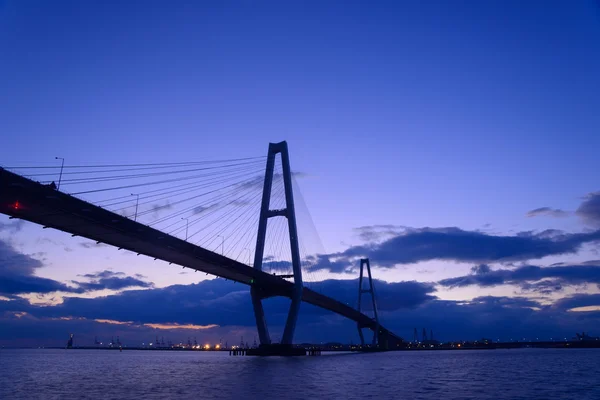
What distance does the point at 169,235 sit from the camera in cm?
4309

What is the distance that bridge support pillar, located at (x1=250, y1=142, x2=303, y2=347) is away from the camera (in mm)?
60750

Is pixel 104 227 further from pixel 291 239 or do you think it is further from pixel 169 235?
pixel 291 239

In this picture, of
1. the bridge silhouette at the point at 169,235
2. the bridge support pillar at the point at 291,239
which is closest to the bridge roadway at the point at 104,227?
the bridge silhouette at the point at 169,235

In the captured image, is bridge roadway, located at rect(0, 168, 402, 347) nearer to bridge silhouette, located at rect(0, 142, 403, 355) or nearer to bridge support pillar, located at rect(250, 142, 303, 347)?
bridge silhouette, located at rect(0, 142, 403, 355)

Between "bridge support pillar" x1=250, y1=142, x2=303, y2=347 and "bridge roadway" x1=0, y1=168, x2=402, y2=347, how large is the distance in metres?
2.27

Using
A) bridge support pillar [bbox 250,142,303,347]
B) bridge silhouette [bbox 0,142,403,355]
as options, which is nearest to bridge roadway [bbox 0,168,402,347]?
bridge silhouette [bbox 0,142,403,355]

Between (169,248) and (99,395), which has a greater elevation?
(169,248)

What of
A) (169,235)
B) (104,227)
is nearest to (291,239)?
(169,235)

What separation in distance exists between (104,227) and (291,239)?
1054 inches

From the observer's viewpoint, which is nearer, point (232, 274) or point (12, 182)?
point (12, 182)

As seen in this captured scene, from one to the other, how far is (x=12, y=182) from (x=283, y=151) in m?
39.8

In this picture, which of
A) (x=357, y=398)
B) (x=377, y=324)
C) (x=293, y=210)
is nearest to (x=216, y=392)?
(x=357, y=398)

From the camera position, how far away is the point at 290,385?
103 ft

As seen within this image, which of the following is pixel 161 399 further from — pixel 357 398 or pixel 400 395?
pixel 400 395
